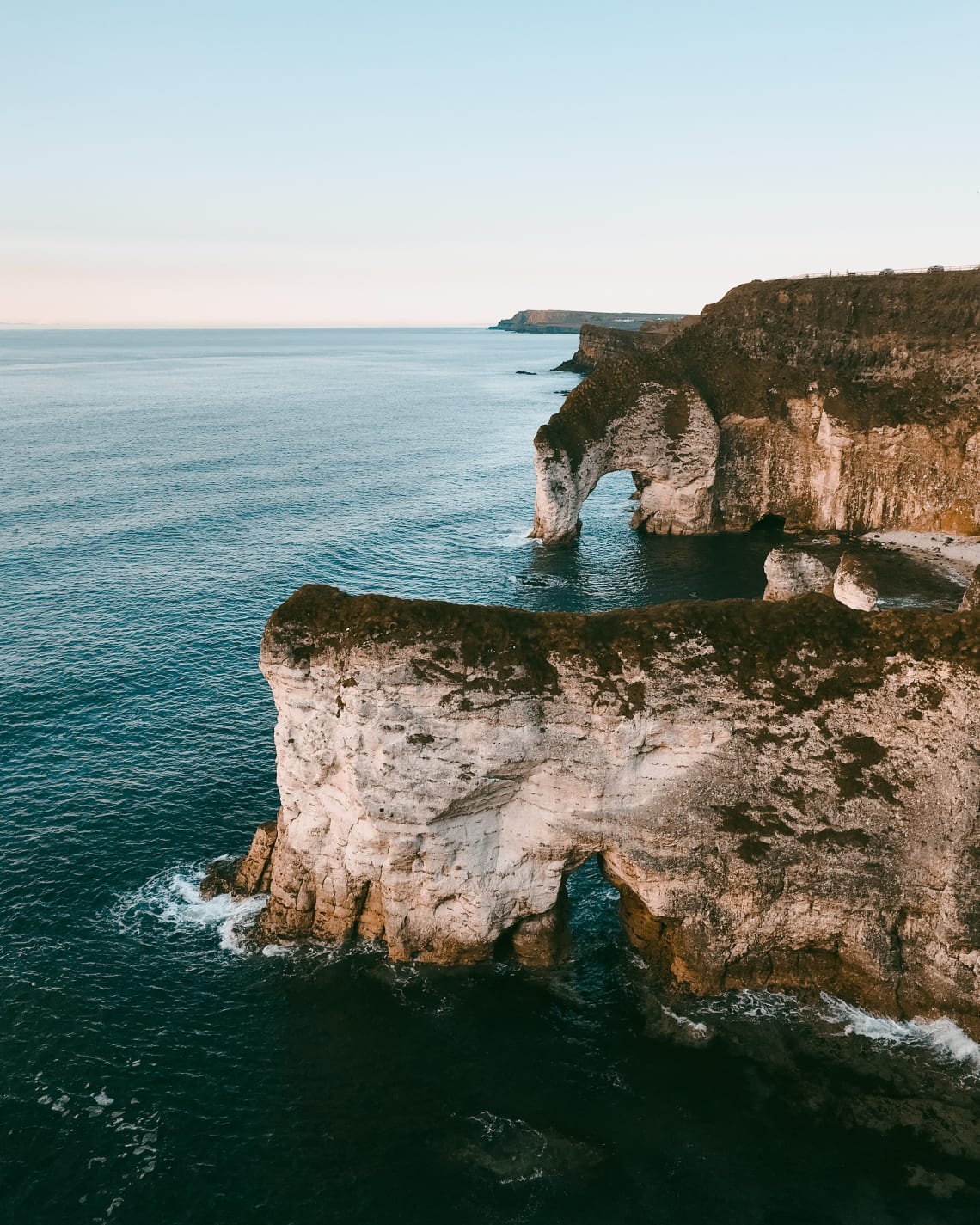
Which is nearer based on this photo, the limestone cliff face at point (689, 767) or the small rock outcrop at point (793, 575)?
the limestone cliff face at point (689, 767)

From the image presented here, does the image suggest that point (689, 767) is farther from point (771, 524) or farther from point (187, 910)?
point (771, 524)

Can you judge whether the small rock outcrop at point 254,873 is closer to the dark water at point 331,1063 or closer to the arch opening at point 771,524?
the dark water at point 331,1063

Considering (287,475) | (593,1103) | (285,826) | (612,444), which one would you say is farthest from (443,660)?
(287,475)

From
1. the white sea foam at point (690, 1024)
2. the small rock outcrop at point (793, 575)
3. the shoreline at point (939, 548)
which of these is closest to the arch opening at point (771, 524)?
the shoreline at point (939, 548)

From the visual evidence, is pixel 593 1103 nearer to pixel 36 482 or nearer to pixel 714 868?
pixel 714 868

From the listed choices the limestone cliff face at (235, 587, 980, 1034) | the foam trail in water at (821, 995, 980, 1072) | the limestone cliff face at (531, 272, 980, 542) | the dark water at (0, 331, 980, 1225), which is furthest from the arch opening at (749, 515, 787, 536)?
the foam trail in water at (821, 995, 980, 1072)

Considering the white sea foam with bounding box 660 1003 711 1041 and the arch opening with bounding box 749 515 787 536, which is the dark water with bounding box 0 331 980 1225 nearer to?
the white sea foam with bounding box 660 1003 711 1041
